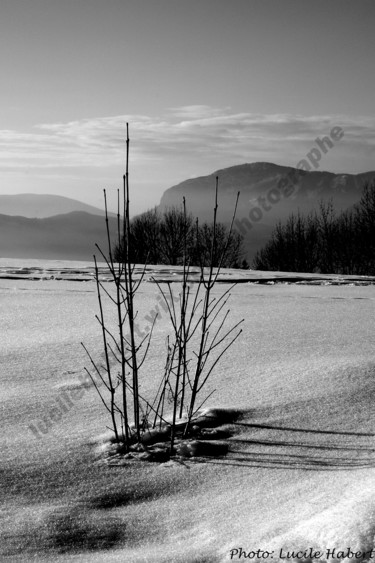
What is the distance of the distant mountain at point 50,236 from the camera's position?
134 meters

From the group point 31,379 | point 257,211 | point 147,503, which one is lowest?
point 147,503

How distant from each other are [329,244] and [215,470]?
4279cm

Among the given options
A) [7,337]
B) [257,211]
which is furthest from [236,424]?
[257,211]

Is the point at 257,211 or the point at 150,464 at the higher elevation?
the point at 257,211

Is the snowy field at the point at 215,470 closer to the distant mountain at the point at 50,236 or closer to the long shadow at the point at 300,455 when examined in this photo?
the long shadow at the point at 300,455

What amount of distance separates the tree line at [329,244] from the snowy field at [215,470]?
37.7 meters

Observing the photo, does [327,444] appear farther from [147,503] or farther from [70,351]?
[70,351]

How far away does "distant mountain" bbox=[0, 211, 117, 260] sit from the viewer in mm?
134000

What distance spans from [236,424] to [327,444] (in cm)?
45

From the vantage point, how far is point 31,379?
352 centimetres

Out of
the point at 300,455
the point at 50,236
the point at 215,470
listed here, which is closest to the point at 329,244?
the point at 300,455

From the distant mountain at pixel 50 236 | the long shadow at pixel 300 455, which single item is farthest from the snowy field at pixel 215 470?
the distant mountain at pixel 50 236

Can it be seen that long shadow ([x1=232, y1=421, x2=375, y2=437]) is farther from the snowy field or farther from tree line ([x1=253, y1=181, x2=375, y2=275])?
tree line ([x1=253, y1=181, x2=375, y2=275])

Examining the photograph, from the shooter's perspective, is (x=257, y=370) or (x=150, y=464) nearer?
(x=150, y=464)
